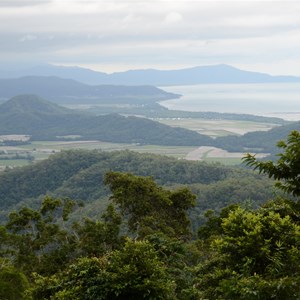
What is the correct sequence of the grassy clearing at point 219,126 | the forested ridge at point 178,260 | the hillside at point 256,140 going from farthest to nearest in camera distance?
the grassy clearing at point 219,126 → the hillside at point 256,140 → the forested ridge at point 178,260

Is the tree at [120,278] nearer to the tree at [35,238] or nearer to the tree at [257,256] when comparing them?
the tree at [257,256]

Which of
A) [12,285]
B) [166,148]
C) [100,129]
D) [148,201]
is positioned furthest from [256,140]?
[12,285]

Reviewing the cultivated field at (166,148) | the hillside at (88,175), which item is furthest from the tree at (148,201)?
the cultivated field at (166,148)

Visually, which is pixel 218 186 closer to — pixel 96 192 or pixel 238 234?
pixel 96 192

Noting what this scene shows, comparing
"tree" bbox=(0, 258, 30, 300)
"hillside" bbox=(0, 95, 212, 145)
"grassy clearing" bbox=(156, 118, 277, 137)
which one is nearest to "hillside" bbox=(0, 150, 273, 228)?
"tree" bbox=(0, 258, 30, 300)

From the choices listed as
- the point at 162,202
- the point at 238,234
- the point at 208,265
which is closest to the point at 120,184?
the point at 162,202
